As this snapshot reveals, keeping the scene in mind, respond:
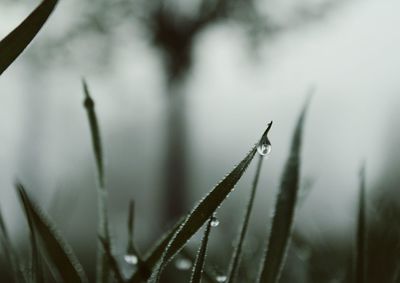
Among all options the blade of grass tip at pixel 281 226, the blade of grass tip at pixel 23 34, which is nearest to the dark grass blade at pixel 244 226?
the blade of grass tip at pixel 281 226

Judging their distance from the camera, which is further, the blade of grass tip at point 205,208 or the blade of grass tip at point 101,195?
the blade of grass tip at point 101,195

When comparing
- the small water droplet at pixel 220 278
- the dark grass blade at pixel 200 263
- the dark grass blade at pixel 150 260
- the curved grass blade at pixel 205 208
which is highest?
the curved grass blade at pixel 205 208

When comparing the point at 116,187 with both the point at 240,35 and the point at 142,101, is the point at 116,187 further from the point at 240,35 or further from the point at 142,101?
the point at 240,35

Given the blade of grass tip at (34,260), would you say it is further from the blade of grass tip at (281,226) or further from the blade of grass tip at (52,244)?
the blade of grass tip at (281,226)

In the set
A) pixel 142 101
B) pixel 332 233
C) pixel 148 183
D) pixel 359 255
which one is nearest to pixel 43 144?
pixel 142 101

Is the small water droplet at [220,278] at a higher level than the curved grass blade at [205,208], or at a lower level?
lower

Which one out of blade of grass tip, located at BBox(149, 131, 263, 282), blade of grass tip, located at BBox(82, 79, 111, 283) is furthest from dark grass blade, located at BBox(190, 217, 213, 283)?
blade of grass tip, located at BBox(82, 79, 111, 283)

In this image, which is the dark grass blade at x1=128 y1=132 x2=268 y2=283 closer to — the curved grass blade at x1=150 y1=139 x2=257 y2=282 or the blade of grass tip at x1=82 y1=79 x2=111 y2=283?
the curved grass blade at x1=150 y1=139 x2=257 y2=282
